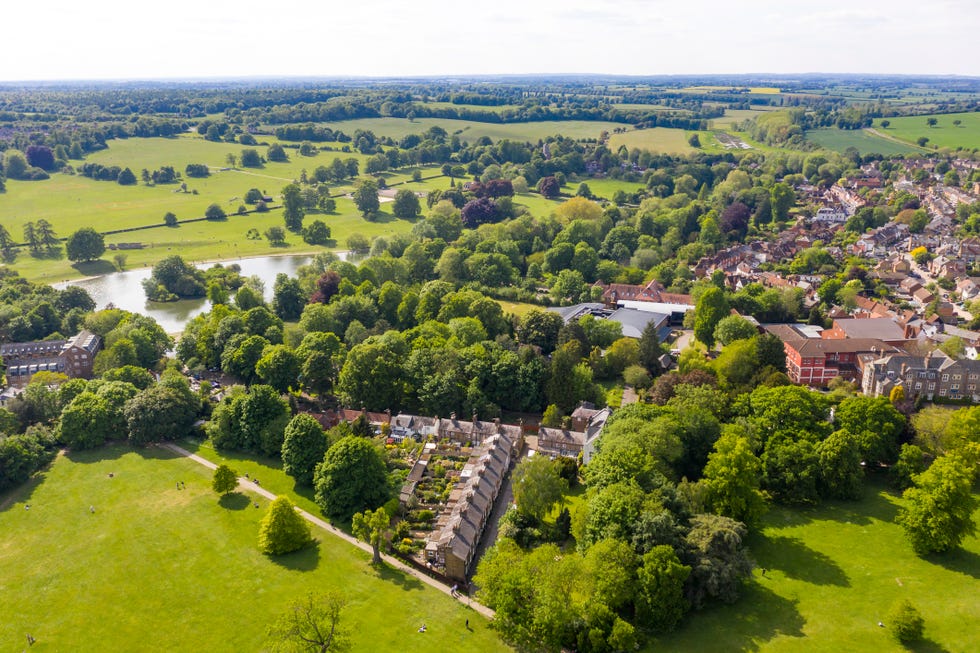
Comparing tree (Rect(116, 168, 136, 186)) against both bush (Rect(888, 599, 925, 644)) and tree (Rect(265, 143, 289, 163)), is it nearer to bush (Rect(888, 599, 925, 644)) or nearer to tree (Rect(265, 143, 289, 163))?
tree (Rect(265, 143, 289, 163))

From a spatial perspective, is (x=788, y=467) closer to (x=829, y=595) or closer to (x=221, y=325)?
(x=829, y=595)

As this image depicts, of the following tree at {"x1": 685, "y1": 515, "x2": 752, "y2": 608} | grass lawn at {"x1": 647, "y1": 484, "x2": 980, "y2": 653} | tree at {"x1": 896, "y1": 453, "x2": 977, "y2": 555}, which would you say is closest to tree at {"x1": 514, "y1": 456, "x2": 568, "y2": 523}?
tree at {"x1": 685, "y1": 515, "x2": 752, "y2": 608}

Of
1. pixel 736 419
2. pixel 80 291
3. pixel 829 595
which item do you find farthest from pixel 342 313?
pixel 829 595

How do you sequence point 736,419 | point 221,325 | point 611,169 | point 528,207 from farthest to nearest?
point 611,169, point 528,207, point 221,325, point 736,419

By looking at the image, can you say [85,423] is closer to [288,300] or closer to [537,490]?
[288,300]

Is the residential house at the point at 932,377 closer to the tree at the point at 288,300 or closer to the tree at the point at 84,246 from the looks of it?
the tree at the point at 288,300

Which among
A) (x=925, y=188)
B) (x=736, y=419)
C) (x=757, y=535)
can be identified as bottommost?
(x=757, y=535)

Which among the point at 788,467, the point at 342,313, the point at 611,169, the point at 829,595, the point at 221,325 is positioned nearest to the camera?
the point at 829,595
